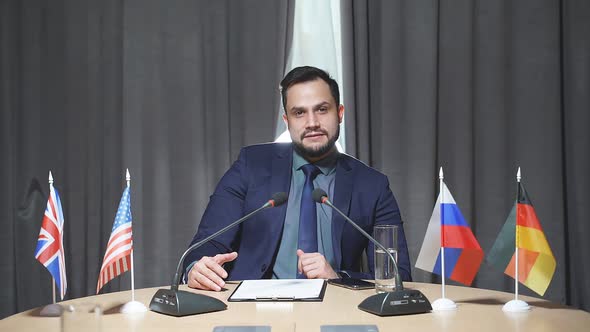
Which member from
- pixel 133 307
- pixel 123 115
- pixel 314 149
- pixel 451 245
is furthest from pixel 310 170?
pixel 123 115

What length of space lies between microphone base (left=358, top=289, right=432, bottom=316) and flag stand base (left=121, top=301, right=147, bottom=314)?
0.64m

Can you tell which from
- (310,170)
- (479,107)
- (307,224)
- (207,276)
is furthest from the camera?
(479,107)

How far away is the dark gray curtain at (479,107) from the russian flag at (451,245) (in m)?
1.59

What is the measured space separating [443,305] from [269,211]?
1.12m

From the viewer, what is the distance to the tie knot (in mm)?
2819

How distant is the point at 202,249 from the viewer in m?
2.73

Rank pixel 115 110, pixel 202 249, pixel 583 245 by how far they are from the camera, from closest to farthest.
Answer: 1. pixel 202 249
2. pixel 583 245
3. pixel 115 110

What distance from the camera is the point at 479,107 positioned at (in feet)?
11.9

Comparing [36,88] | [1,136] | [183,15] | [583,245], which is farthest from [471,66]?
[1,136]

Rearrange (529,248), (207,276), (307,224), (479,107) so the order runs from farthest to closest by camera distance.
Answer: (479,107), (307,224), (207,276), (529,248)

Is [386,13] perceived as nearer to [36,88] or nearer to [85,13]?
[85,13]

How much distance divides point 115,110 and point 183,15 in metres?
0.70

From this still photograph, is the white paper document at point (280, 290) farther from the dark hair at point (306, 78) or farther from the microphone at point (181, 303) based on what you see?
the dark hair at point (306, 78)

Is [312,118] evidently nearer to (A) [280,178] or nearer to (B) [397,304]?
(A) [280,178]
